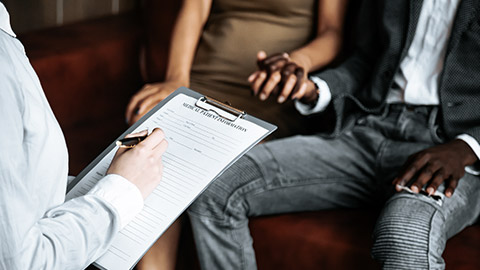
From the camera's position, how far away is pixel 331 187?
4.28 ft

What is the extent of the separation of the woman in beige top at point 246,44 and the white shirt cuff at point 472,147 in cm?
41

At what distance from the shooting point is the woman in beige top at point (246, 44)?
4.98 ft

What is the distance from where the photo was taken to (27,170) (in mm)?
738

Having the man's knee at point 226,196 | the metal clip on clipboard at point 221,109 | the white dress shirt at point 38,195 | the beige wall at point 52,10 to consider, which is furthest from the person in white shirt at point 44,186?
the beige wall at point 52,10

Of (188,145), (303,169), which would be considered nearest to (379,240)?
(303,169)

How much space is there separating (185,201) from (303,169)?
19.9 inches

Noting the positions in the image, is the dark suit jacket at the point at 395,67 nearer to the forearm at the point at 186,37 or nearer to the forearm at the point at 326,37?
the forearm at the point at 326,37

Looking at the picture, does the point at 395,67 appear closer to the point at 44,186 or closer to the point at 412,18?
the point at 412,18

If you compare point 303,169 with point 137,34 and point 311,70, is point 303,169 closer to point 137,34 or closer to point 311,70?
point 311,70

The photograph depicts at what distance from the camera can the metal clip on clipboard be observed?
964mm

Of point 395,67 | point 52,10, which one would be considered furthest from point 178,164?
point 52,10

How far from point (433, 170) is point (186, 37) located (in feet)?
2.62

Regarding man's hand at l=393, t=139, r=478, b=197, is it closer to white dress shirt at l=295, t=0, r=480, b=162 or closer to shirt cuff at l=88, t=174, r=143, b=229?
white dress shirt at l=295, t=0, r=480, b=162

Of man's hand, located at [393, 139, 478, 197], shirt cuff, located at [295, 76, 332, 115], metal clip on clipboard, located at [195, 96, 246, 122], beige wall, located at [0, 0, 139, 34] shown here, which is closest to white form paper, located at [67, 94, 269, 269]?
metal clip on clipboard, located at [195, 96, 246, 122]
